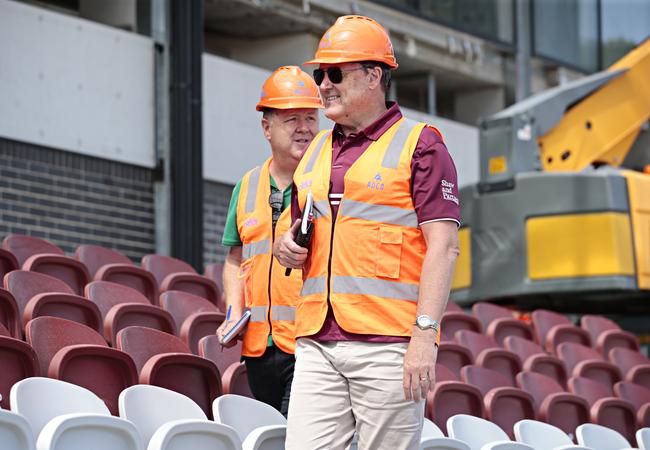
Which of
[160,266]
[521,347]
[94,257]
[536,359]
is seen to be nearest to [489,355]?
[536,359]

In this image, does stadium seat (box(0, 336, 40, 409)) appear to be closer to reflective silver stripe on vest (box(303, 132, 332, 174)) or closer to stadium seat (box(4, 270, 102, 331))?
stadium seat (box(4, 270, 102, 331))

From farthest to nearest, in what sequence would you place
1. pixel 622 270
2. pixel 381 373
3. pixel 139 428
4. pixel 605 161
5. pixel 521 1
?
1. pixel 521 1
2. pixel 605 161
3. pixel 622 270
4. pixel 139 428
5. pixel 381 373

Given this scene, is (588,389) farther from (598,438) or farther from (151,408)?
(151,408)

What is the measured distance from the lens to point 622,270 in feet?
38.5

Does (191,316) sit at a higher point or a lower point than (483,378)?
higher

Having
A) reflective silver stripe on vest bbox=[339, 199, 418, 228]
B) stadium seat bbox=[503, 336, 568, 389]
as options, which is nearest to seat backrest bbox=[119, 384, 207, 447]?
reflective silver stripe on vest bbox=[339, 199, 418, 228]

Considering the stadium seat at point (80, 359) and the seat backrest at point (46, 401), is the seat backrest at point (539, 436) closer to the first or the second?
the stadium seat at point (80, 359)

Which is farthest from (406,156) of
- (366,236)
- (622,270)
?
(622,270)

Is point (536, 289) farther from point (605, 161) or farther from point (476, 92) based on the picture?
point (476, 92)

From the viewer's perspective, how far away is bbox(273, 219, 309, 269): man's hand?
422 centimetres

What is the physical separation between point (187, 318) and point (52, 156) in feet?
13.9

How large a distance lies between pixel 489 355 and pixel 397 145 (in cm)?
433

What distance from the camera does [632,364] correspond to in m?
10.1

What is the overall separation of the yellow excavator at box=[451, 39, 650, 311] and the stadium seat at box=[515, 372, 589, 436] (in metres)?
3.72
